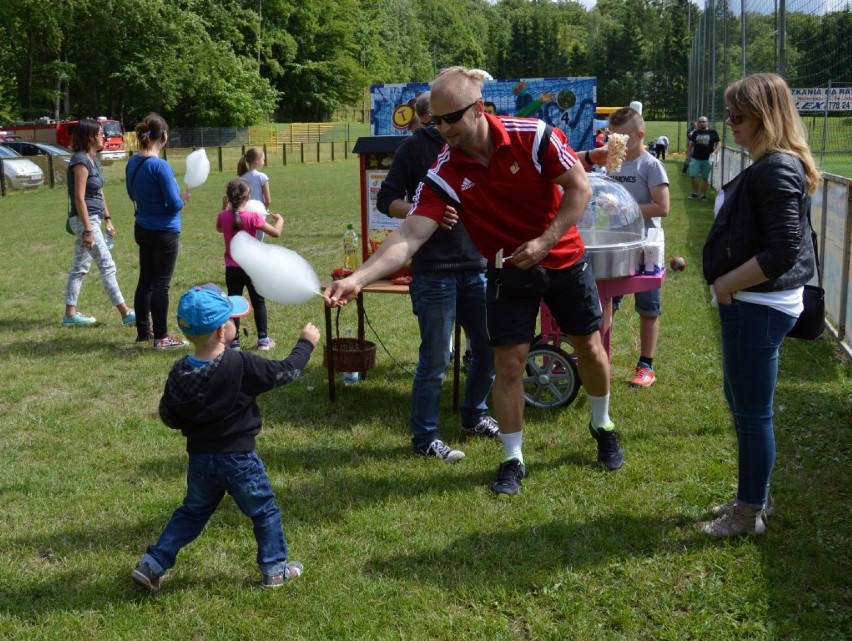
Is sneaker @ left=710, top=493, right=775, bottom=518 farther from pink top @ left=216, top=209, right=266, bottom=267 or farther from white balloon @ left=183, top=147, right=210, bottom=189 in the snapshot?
white balloon @ left=183, top=147, right=210, bottom=189

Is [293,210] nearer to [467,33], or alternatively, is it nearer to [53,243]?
[53,243]

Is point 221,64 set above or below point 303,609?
above

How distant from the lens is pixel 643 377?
21.3ft

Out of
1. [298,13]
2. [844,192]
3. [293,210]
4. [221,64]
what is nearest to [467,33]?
[298,13]

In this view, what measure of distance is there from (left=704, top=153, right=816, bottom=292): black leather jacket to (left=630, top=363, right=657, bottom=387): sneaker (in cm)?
276

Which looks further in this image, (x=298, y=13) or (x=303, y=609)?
(x=298, y=13)

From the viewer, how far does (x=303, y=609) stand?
11.8ft

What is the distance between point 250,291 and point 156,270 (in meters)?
0.89

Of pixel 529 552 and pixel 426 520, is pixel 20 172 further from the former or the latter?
pixel 529 552

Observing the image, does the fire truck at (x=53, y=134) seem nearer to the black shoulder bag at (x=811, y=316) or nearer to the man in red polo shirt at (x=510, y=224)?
the man in red polo shirt at (x=510, y=224)

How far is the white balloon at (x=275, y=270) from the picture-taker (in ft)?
11.3

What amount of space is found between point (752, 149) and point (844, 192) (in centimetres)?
412

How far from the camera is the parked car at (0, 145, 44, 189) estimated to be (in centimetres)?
2583

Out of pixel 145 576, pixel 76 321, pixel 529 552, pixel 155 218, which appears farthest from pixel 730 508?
pixel 76 321
